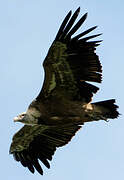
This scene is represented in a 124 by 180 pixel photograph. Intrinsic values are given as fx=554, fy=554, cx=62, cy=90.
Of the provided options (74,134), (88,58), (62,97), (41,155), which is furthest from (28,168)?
(88,58)

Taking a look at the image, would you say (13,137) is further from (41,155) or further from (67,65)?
(67,65)

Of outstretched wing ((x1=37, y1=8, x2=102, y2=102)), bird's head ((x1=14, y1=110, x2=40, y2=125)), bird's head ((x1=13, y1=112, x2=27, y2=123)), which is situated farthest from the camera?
bird's head ((x1=13, y1=112, x2=27, y2=123))

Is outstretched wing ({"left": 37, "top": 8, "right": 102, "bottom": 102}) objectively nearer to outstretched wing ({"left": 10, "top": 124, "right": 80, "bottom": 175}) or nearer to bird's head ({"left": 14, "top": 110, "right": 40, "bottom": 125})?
bird's head ({"left": 14, "top": 110, "right": 40, "bottom": 125})

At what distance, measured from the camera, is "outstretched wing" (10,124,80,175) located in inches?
691

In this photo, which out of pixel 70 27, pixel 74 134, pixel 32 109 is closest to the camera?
pixel 70 27

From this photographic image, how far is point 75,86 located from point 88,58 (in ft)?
3.50

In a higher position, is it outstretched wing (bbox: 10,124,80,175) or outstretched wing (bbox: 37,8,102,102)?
outstretched wing (bbox: 37,8,102,102)

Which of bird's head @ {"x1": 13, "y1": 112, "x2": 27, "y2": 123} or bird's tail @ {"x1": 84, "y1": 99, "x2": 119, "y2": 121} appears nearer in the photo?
bird's tail @ {"x1": 84, "y1": 99, "x2": 119, "y2": 121}

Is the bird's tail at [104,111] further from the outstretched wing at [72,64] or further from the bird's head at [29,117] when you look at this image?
the bird's head at [29,117]

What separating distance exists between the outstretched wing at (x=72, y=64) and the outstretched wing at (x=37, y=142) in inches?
72.9

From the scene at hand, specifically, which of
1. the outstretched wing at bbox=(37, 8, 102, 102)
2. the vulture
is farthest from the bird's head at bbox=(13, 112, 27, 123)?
Answer: the outstretched wing at bbox=(37, 8, 102, 102)

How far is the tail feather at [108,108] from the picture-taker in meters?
15.3

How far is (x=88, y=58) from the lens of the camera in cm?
1527

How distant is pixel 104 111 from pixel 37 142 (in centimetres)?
356
